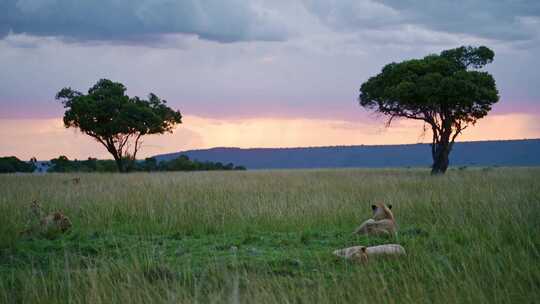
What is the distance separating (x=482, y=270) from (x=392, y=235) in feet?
8.42

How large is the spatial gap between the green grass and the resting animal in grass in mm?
163

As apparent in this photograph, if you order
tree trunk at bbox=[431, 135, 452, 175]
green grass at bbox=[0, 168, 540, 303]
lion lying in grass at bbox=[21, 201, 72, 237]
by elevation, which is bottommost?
green grass at bbox=[0, 168, 540, 303]

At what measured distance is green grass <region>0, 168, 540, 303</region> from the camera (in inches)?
198

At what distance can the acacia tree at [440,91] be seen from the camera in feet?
100.0

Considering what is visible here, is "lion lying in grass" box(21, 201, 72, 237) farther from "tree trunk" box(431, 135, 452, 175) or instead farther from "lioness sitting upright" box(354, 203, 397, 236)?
"tree trunk" box(431, 135, 452, 175)

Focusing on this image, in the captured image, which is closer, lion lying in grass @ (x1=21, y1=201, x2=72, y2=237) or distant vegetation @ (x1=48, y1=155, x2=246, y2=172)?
lion lying in grass @ (x1=21, y1=201, x2=72, y2=237)

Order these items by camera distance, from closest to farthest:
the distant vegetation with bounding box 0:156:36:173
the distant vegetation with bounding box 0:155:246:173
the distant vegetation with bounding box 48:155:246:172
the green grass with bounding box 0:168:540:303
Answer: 1. the green grass with bounding box 0:168:540:303
2. the distant vegetation with bounding box 48:155:246:172
3. the distant vegetation with bounding box 0:155:246:173
4. the distant vegetation with bounding box 0:156:36:173

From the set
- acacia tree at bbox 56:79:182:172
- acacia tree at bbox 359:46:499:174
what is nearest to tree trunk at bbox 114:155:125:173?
acacia tree at bbox 56:79:182:172

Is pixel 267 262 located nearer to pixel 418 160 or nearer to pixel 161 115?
pixel 161 115

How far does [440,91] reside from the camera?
30.3m

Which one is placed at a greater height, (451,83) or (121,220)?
(451,83)

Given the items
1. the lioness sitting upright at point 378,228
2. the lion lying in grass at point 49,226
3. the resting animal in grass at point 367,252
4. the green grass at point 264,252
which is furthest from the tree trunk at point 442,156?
the resting animal in grass at point 367,252

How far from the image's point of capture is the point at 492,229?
7957 millimetres

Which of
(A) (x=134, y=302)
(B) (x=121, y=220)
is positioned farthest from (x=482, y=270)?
(B) (x=121, y=220)
